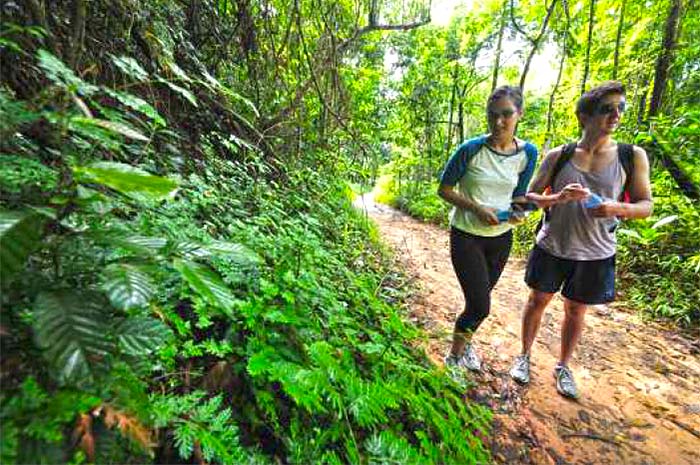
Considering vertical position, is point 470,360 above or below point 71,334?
below

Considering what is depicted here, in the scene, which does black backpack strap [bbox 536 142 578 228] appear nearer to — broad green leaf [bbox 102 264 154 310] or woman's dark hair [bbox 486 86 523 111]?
woman's dark hair [bbox 486 86 523 111]

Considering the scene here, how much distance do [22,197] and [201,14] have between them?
3232 mm

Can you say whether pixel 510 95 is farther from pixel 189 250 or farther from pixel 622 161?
pixel 189 250

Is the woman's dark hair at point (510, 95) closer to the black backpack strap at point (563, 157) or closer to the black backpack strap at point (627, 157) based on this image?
the black backpack strap at point (563, 157)

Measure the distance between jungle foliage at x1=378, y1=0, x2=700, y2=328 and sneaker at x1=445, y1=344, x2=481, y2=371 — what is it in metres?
3.36

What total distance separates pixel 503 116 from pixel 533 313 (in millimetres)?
1560

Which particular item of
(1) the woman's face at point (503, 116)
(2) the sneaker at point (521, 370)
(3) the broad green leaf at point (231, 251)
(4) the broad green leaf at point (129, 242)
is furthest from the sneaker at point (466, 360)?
(4) the broad green leaf at point (129, 242)

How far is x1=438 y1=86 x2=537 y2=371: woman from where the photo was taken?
2498mm

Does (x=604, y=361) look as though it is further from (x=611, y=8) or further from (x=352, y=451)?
(x=611, y=8)

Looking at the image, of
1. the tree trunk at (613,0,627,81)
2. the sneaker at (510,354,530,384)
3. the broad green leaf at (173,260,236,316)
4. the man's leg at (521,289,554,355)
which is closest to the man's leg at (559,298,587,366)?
the man's leg at (521,289,554,355)

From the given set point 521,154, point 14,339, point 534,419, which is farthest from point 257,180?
point 534,419

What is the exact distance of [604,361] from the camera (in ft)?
11.7

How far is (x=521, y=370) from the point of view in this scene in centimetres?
301

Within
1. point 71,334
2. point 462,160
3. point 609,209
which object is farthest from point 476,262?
point 71,334
